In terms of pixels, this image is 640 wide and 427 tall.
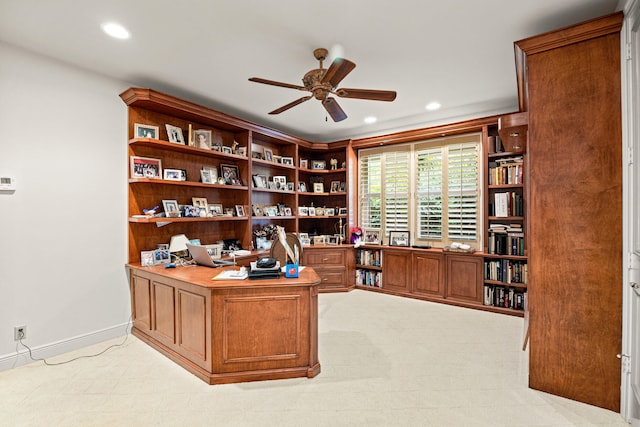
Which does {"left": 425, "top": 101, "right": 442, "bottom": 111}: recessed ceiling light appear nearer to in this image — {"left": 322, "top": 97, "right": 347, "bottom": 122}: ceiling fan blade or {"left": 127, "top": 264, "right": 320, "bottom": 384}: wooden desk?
{"left": 322, "top": 97, "right": 347, "bottom": 122}: ceiling fan blade

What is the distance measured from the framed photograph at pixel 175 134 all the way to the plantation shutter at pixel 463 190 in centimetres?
377

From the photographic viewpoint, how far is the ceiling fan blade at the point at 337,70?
6.67ft

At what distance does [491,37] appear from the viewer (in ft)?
8.16

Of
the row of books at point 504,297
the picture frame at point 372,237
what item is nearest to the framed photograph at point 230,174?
the picture frame at point 372,237

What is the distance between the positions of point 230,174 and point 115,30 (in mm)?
2110

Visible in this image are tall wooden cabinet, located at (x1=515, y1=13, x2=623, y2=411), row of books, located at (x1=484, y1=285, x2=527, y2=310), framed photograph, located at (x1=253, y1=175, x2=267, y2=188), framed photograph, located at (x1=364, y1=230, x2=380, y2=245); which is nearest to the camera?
tall wooden cabinet, located at (x1=515, y1=13, x2=623, y2=411)

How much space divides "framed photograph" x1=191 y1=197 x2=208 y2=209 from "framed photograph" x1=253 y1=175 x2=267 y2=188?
852 mm

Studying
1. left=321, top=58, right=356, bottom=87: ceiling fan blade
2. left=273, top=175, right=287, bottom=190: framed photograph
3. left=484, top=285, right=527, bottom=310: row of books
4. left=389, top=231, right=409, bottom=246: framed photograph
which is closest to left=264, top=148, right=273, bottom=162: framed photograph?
left=273, top=175, right=287, bottom=190: framed photograph

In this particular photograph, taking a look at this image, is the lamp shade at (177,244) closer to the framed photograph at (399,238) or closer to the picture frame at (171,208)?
the picture frame at (171,208)

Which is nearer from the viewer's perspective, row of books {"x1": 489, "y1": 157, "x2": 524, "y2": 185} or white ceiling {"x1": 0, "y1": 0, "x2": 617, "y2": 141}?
white ceiling {"x1": 0, "y1": 0, "x2": 617, "y2": 141}

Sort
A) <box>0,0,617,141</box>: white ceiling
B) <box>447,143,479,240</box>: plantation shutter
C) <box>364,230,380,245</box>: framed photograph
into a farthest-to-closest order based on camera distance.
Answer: <box>364,230,380,245</box>: framed photograph
<box>447,143,479,240</box>: plantation shutter
<box>0,0,617,141</box>: white ceiling

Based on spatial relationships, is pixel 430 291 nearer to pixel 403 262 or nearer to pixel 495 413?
pixel 403 262

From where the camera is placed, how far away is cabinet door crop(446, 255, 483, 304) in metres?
4.14

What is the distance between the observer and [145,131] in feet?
11.0
